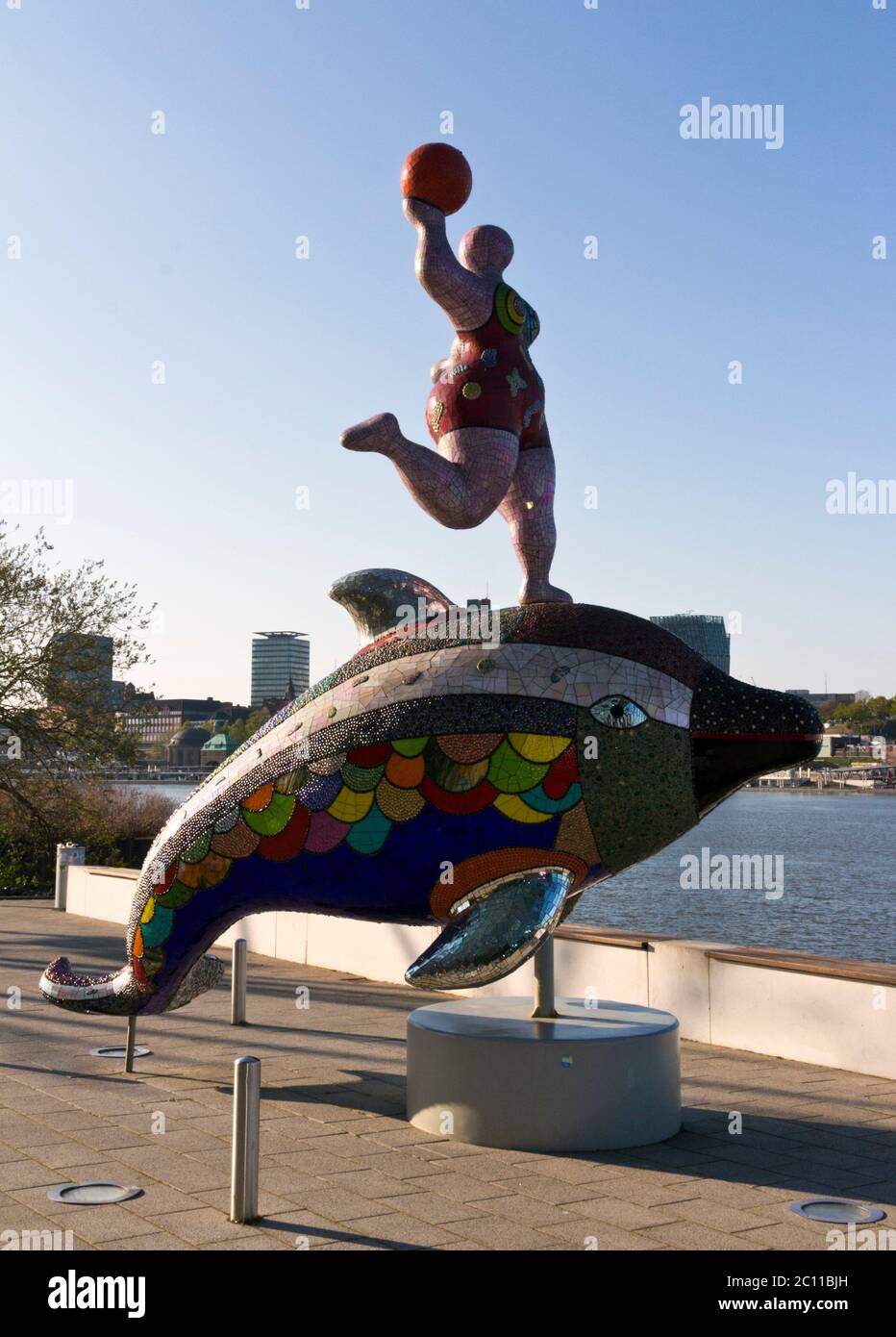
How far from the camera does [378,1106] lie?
8500 mm

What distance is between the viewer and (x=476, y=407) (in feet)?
24.6

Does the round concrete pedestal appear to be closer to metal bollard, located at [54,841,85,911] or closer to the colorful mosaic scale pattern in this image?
the colorful mosaic scale pattern

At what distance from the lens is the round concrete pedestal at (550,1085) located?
7.36 m

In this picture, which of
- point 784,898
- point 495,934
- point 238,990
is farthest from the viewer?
point 784,898

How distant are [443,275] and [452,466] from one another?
43.1 inches

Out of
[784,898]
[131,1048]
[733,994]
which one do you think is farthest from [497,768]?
[784,898]

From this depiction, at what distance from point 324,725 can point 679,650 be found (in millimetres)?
2095

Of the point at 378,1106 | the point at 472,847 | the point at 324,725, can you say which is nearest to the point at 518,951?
the point at 472,847

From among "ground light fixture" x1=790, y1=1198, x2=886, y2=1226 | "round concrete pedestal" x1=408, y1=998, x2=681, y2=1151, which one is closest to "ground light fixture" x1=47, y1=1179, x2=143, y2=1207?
"round concrete pedestal" x1=408, y1=998, x2=681, y2=1151

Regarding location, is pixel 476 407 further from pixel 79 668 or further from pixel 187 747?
pixel 187 747

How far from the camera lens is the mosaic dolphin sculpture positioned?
6922mm

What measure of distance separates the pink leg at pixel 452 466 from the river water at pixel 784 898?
41.0 feet

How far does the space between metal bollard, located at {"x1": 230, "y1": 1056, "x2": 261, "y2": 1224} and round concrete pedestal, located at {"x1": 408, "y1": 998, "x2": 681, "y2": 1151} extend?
180cm

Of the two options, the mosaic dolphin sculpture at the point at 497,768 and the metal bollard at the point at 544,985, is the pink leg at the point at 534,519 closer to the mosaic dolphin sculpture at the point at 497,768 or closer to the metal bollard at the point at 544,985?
the mosaic dolphin sculpture at the point at 497,768
